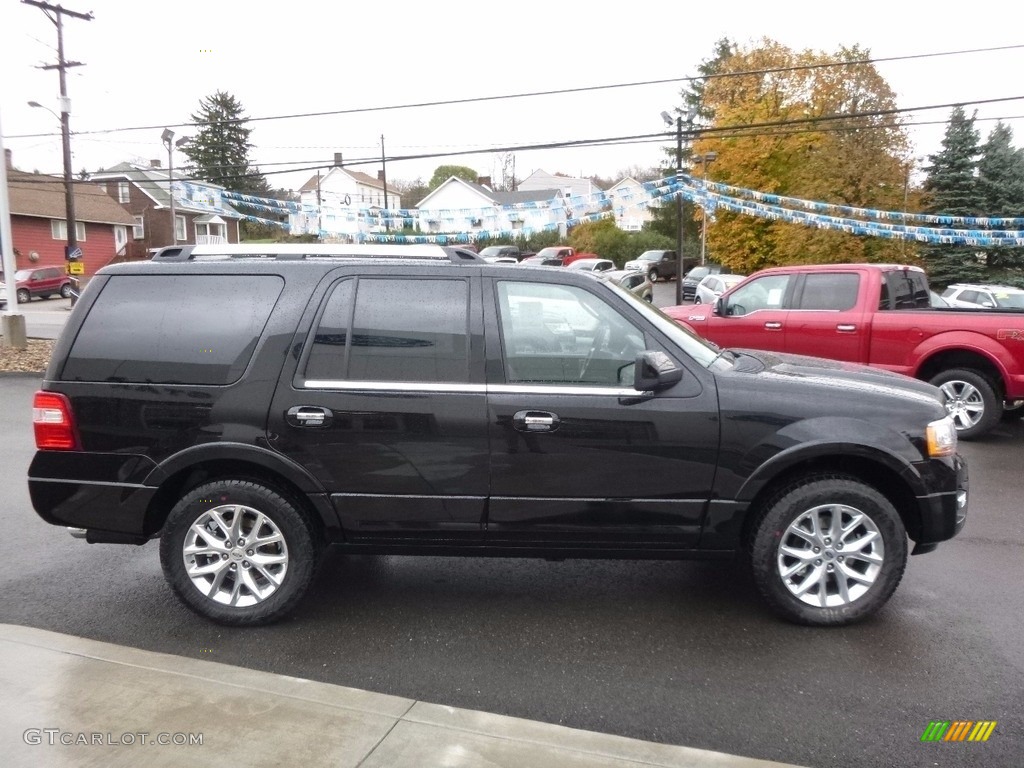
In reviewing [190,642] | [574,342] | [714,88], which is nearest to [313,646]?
[190,642]

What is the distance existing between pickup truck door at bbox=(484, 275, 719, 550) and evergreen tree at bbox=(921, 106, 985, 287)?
31319 mm

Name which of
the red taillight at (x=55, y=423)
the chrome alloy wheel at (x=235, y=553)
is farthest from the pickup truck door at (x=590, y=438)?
the red taillight at (x=55, y=423)

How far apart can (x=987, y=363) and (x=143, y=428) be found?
812cm

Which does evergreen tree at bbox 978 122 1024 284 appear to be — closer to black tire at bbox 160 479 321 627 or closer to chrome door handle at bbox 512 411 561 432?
chrome door handle at bbox 512 411 561 432

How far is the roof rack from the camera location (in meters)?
4.34

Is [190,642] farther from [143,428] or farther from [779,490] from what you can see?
[779,490]

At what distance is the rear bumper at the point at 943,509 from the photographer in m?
4.02

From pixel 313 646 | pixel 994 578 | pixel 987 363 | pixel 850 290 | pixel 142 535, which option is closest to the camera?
pixel 313 646

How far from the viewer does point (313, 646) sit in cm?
400

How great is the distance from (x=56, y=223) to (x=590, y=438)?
2071 inches

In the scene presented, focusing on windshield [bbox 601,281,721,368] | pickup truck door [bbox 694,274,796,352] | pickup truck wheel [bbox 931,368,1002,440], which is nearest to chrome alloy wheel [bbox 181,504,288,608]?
windshield [bbox 601,281,721,368]

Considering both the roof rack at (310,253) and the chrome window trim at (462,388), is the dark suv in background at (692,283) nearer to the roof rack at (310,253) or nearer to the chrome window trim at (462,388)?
the roof rack at (310,253)

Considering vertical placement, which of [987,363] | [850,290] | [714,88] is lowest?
[987,363]
